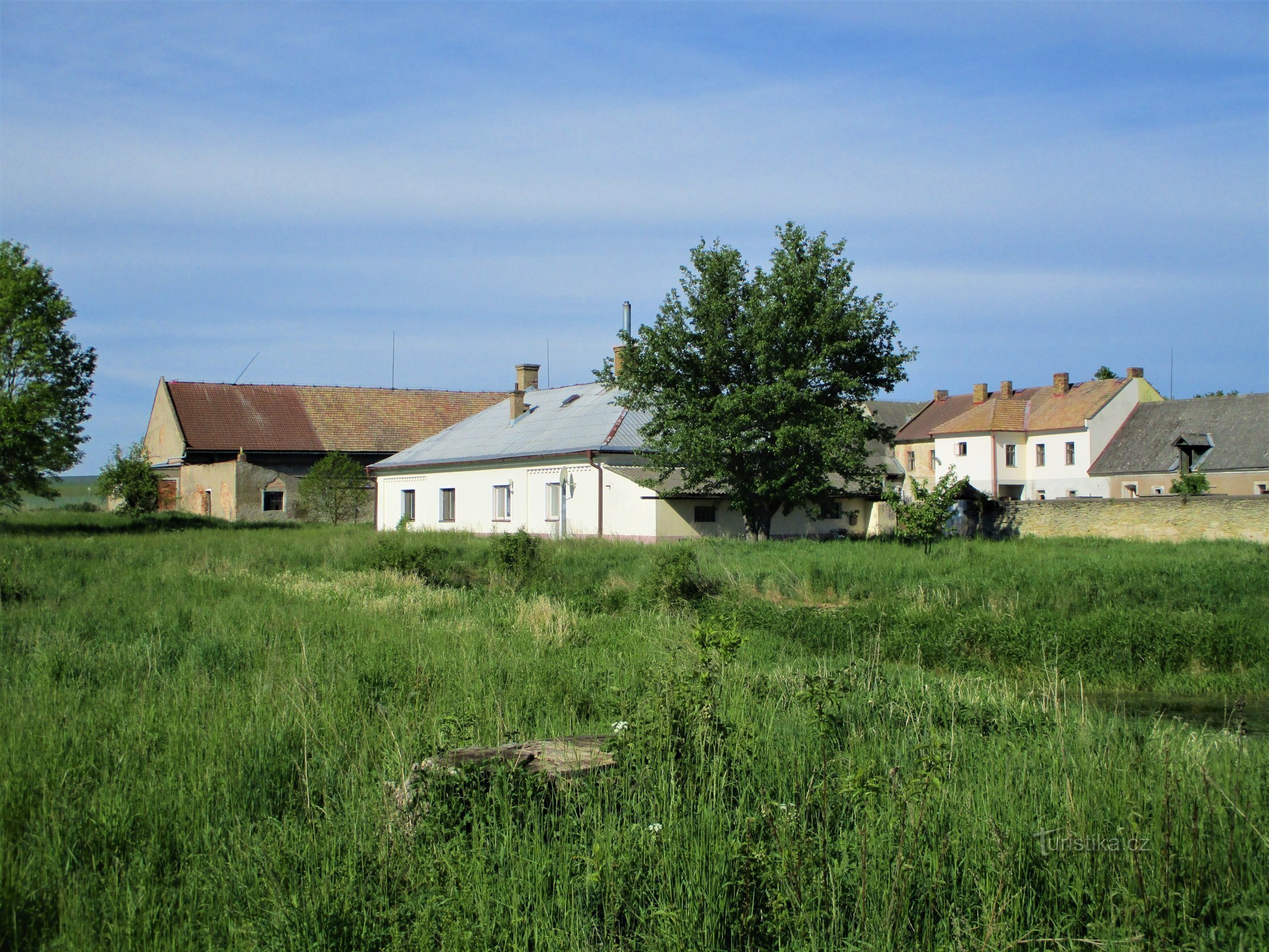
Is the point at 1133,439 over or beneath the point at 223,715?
over

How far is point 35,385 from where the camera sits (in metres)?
35.0

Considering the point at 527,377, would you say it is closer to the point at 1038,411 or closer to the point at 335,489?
the point at 335,489

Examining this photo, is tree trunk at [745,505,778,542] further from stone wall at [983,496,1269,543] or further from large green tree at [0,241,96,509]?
large green tree at [0,241,96,509]

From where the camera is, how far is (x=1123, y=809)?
5.44 m

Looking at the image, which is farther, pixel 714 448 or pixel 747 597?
pixel 714 448

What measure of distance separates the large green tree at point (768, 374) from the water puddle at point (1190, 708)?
564 inches

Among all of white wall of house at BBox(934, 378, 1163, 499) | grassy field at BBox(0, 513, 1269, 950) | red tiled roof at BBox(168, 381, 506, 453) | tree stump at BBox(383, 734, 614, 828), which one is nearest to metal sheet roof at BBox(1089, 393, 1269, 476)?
white wall of house at BBox(934, 378, 1163, 499)

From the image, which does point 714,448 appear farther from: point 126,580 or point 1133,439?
point 1133,439

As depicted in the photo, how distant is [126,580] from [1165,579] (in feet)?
62.8

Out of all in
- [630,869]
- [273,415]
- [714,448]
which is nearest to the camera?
[630,869]

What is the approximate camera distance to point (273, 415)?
5334 centimetres

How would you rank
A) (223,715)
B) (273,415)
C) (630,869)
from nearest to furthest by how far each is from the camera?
1. (630,869)
2. (223,715)
3. (273,415)

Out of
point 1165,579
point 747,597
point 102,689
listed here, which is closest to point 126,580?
point 102,689

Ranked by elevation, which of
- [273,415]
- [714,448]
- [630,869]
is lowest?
[630,869]
